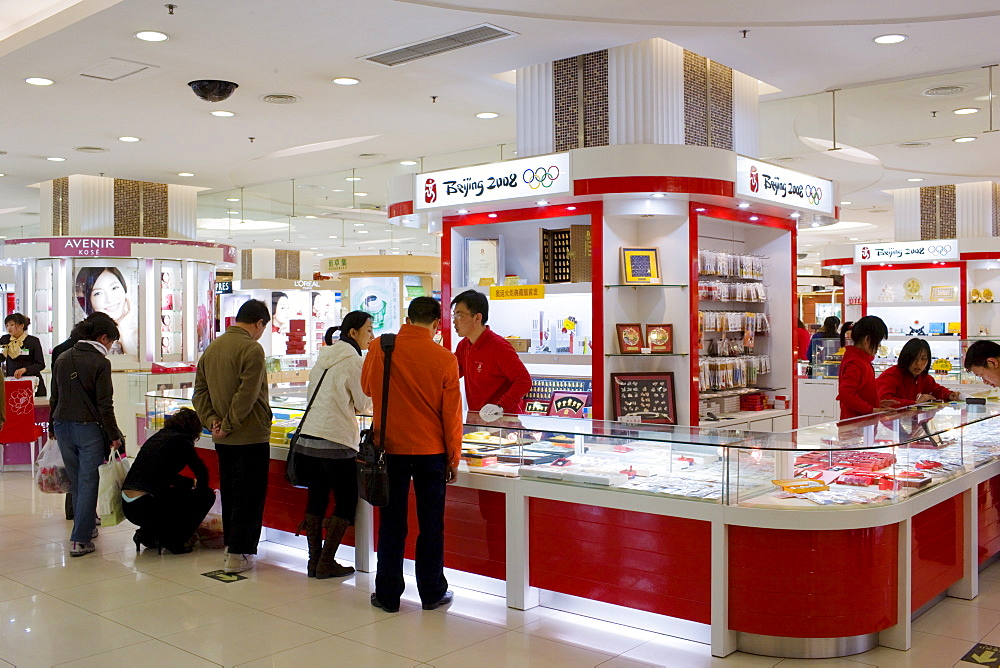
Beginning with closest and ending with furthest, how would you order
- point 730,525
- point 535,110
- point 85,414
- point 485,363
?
1. point 730,525
2. point 485,363
3. point 85,414
4. point 535,110

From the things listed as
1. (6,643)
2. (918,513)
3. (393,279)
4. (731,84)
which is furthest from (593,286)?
(393,279)

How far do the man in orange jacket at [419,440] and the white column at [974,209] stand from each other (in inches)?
388

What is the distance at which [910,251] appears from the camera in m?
11.7

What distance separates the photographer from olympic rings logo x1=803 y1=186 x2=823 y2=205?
255 inches

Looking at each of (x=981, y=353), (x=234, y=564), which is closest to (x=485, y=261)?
(x=234, y=564)

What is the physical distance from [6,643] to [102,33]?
3588mm

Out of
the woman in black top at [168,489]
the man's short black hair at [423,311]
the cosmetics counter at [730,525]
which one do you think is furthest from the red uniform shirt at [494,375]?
the woman in black top at [168,489]

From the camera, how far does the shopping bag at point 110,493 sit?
18.2 ft

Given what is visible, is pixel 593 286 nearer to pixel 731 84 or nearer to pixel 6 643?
pixel 731 84

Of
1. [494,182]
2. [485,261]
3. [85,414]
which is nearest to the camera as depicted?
[85,414]

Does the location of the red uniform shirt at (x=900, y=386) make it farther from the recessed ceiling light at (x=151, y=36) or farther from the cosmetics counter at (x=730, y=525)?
the recessed ceiling light at (x=151, y=36)

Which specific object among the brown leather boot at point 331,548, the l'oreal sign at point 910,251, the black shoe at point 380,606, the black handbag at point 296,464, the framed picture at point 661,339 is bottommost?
the black shoe at point 380,606

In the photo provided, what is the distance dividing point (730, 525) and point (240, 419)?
107 inches

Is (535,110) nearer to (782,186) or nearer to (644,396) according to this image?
(782,186)
